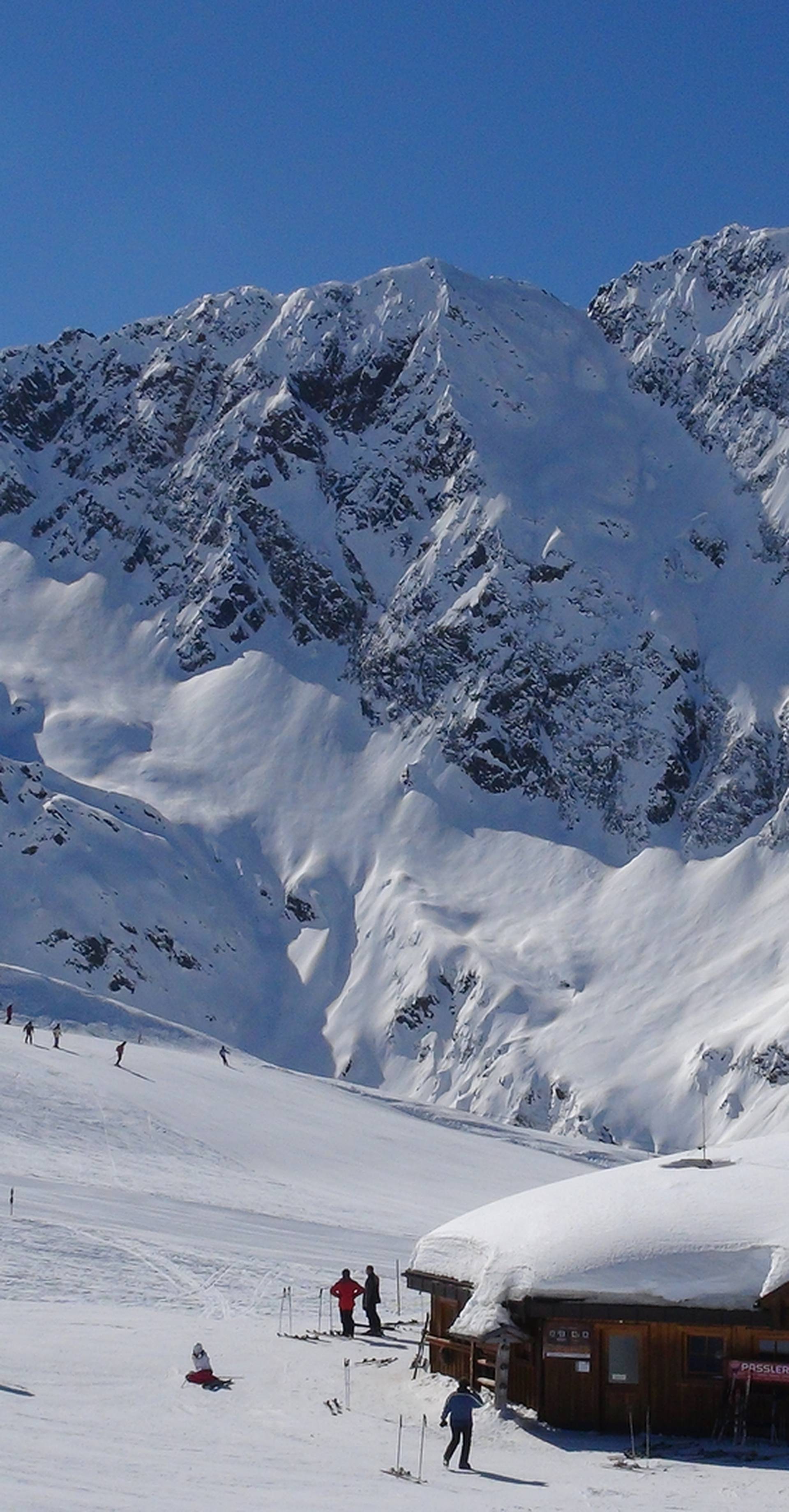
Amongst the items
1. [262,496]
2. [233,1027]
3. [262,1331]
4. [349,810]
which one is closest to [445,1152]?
[262,1331]

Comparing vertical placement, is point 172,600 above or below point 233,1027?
above

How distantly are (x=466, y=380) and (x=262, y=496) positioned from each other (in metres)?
26.5

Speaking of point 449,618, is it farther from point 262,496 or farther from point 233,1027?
point 233,1027

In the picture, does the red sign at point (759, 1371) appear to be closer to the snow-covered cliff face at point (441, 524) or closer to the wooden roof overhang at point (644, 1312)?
the wooden roof overhang at point (644, 1312)

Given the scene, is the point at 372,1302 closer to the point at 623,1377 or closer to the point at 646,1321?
the point at 623,1377

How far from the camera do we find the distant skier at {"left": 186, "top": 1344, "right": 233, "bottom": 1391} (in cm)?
2386

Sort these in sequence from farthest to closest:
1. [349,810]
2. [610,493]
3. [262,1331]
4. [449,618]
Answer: [610,493] → [449,618] → [349,810] → [262,1331]

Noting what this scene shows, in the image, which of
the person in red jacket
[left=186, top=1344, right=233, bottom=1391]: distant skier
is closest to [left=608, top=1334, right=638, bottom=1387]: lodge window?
[left=186, top=1344, right=233, bottom=1391]: distant skier

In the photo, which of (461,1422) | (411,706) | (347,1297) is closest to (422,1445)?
(461,1422)

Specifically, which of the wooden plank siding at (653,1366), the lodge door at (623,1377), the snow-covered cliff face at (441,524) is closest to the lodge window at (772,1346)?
the wooden plank siding at (653,1366)

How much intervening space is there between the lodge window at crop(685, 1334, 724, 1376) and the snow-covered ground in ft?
4.99

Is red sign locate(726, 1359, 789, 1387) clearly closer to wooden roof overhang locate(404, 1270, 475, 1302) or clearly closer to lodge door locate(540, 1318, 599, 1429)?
lodge door locate(540, 1318, 599, 1429)

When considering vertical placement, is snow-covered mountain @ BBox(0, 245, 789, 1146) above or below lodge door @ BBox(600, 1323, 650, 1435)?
above

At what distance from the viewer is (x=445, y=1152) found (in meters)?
62.9
